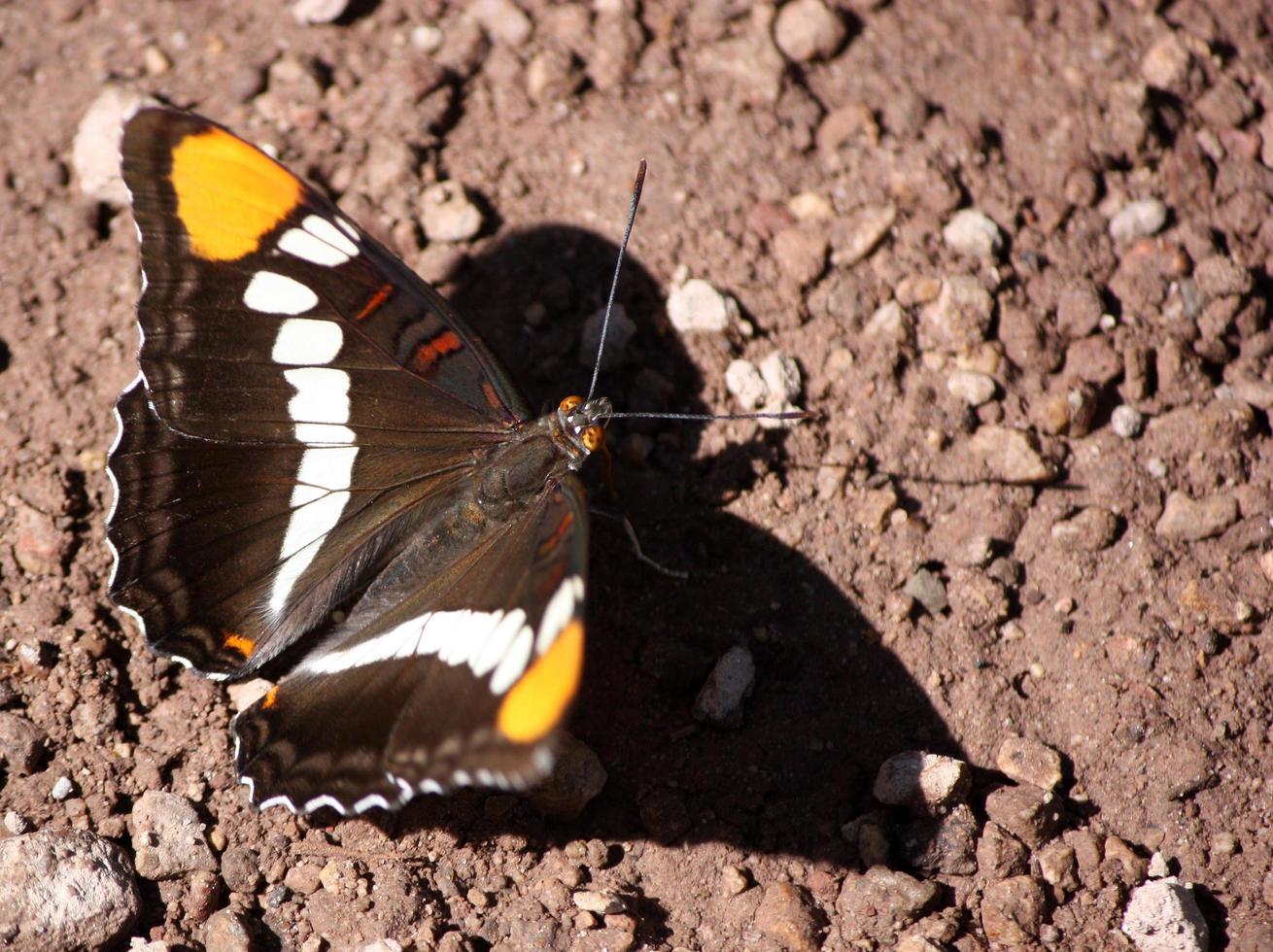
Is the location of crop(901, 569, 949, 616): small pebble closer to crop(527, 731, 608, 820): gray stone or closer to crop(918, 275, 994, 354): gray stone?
crop(918, 275, 994, 354): gray stone

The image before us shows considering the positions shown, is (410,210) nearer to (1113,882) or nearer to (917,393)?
(917,393)

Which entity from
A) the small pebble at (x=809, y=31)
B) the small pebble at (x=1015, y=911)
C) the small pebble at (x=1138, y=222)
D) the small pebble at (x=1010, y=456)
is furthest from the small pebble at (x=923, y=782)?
the small pebble at (x=809, y=31)

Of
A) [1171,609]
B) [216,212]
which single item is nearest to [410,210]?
[216,212]

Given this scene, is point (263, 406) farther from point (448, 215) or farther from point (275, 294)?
point (448, 215)

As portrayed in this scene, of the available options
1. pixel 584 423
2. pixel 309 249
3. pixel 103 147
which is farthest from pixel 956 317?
pixel 103 147

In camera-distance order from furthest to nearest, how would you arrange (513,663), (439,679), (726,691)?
(726,691) < (439,679) < (513,663)
